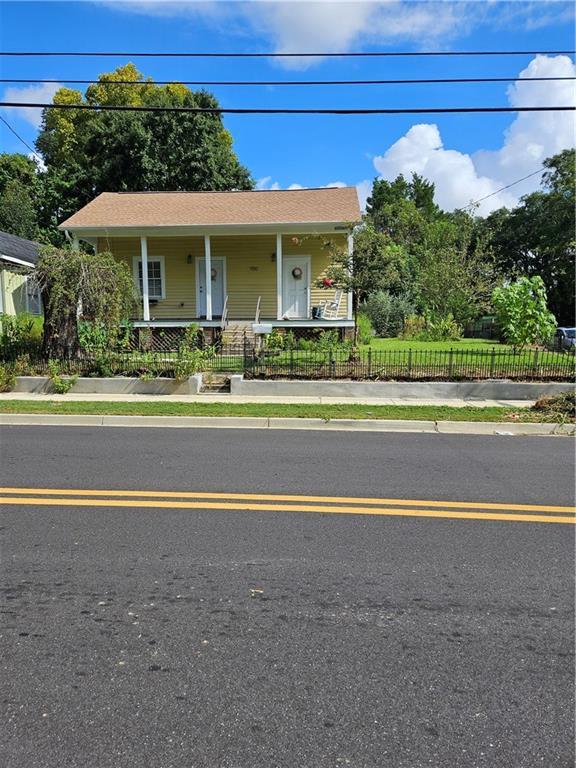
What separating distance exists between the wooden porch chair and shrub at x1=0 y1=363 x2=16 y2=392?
10.7 meters

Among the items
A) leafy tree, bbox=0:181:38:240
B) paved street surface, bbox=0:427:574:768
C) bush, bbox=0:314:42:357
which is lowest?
paved street surface, bbox=0:427:574:768

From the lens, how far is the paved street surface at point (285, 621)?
2.29 meters

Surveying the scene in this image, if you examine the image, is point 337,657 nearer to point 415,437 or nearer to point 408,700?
point 408,700

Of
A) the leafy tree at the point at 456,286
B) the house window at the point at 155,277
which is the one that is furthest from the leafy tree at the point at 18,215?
the leafy tree at the point at 456,286

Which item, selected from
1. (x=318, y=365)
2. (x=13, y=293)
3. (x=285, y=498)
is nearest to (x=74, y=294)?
(x=318, y=365)

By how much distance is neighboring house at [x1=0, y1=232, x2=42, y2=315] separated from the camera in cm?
2164

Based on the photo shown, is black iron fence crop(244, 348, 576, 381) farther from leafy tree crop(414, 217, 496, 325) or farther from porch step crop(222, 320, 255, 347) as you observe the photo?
leafy tree crop(414, 217, 496, 325)

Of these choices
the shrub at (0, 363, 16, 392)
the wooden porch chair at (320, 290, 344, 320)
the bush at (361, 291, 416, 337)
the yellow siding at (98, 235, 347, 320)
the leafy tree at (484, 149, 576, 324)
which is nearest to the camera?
the shrub at (0, 363, 16, 392)

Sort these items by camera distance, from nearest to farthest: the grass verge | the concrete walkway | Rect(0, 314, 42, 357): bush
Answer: the grass verge < the concrete walkway < Rect(0, 314, 42, 357): bush

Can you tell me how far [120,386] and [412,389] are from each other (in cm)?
671

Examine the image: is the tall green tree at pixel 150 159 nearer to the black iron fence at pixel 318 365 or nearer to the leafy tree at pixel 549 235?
the leafy tree at pixel 549 235

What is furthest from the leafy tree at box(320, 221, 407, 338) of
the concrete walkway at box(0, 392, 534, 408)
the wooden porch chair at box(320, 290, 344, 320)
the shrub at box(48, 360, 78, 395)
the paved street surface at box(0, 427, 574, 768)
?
the paved street surface at box(0, 427, 574, 768)

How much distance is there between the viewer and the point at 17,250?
24.0 meters

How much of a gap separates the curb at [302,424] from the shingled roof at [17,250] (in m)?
14.2
